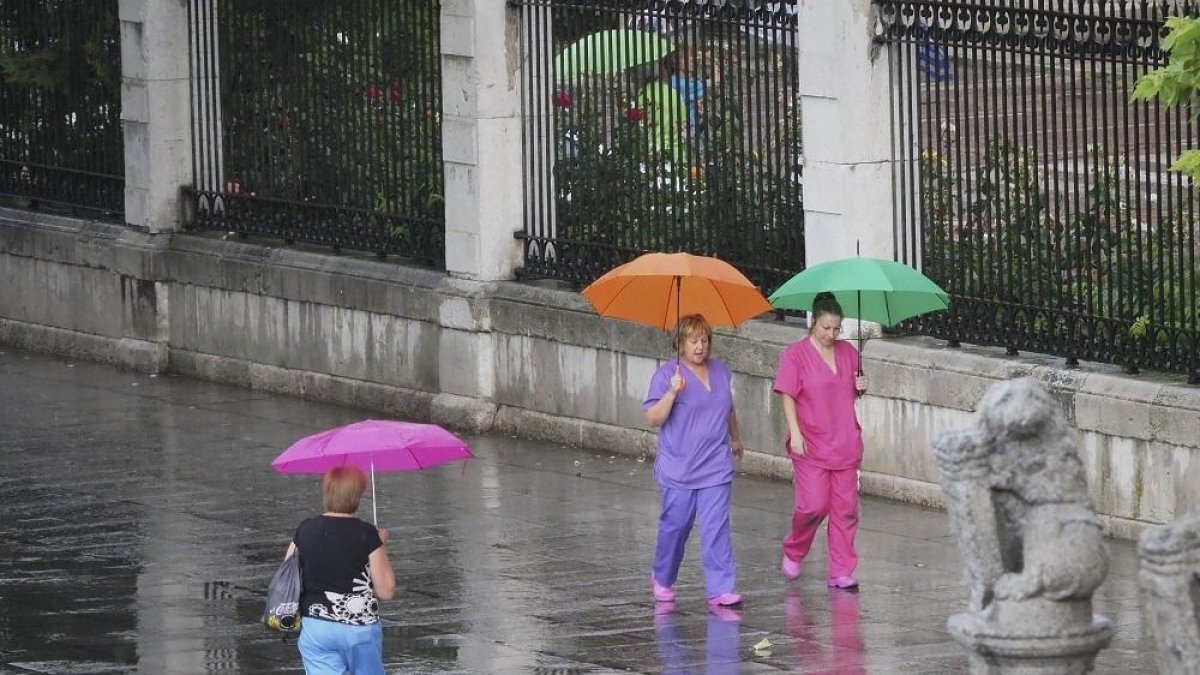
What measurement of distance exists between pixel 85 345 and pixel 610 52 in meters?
6.22

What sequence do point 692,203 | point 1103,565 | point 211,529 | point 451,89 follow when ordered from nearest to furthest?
point 1103,565 < point 211,529 < point 692,203 < point 451,89

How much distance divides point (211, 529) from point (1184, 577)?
8294 millimetres

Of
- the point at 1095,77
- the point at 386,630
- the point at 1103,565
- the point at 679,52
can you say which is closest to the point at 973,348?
the point at 1095,77

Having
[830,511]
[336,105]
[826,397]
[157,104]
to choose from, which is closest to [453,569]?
[830,511]

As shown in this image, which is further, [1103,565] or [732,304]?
[732,304]

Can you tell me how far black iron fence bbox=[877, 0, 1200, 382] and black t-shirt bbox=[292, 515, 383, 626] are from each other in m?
5.41

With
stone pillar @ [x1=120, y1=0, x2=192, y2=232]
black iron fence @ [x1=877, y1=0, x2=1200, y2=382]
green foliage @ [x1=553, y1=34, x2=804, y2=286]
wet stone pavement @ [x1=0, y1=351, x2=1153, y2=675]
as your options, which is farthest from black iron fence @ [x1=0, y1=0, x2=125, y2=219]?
black iron fence @ [x1=877, y1=0, x2=1200, y2=382]

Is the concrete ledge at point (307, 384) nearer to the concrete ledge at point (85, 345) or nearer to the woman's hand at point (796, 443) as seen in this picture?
the concrete ledge at point (85, 345)

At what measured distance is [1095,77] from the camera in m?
13.2

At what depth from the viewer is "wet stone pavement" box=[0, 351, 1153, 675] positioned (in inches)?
432

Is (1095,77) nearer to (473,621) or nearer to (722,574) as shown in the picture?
(722,574)

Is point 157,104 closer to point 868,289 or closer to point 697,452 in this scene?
point 697,452

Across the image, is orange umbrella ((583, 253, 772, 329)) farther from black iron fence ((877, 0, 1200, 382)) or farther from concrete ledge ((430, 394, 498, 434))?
concrete ledge ((430, 394, 498, 434))

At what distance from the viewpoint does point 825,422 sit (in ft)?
40.1
